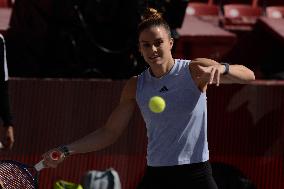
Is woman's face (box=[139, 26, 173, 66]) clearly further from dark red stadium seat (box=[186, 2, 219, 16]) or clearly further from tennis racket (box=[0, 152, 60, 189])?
dark red stadium seat (box=[186, 2, 219, 16])

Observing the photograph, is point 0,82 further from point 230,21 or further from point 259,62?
point 230,21

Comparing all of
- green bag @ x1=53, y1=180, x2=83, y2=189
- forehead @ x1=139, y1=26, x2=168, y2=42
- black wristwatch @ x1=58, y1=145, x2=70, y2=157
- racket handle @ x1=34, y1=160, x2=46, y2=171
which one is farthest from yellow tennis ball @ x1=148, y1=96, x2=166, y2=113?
green bag @ x1=53, y1=180, x2=83, y2=189

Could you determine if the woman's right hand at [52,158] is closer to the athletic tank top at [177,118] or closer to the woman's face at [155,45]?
the athletic tank top at [177,118]

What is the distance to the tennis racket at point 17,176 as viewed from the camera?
3.98 m

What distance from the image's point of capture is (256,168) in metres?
5.64

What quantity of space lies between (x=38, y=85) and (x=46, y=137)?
1.43 ft

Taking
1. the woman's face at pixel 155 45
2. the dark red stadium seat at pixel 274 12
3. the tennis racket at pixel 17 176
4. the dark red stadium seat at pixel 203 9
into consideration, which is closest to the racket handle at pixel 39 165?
the tennis racket at pixel 17 176

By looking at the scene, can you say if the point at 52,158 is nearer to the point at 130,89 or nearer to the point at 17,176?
the point at 17,176

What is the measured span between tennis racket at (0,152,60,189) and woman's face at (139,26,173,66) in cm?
102

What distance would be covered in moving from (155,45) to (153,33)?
7 centimetres

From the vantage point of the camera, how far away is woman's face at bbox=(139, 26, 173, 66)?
11.7 ft

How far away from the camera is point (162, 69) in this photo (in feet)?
11.9

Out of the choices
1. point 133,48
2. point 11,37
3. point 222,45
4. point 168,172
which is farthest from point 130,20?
point 168,172

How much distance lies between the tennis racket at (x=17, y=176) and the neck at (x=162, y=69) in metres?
0.95
